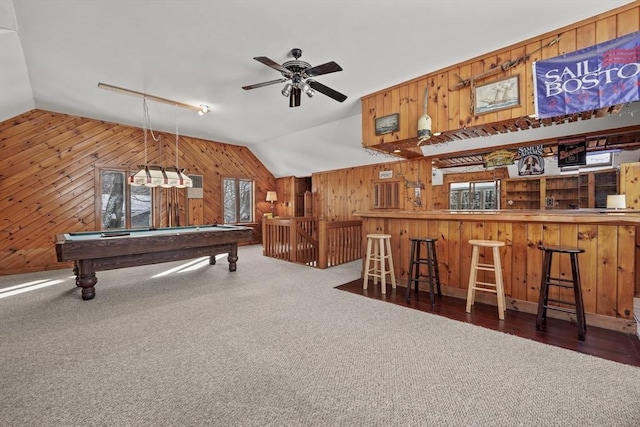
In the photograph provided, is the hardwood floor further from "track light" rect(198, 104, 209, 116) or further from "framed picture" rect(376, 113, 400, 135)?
"track light" rect(198, 104, 209, 116)

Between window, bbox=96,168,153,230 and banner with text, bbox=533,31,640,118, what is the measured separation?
24.1 feet

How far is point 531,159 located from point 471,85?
356 centimetres

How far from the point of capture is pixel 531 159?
5668 millimetres

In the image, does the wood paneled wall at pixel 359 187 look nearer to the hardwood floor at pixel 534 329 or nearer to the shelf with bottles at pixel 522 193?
the shelf with bottles at pixel 522 193

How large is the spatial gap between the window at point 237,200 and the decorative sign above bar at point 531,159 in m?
6.96

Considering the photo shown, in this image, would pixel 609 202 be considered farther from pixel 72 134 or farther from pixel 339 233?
pixel 72 134

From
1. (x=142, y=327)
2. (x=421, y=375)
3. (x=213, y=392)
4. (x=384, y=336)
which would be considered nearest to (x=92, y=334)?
(x=142, y=327)

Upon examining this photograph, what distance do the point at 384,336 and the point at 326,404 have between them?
38.7 inches

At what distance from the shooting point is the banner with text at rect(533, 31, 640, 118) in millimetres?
2393

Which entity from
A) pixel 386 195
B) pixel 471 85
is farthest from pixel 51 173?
pixel 471 85

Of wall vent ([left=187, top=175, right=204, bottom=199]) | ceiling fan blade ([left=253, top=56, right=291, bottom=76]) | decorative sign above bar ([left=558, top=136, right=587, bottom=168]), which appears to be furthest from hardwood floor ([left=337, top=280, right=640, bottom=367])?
wall vent ([left=187, top=175, right=204, bottom=199])

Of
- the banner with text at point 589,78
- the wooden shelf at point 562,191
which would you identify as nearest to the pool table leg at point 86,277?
the banner with text at point 589,78

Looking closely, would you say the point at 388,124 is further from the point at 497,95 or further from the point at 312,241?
the point at 312,241

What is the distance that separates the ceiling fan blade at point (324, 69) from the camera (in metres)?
2.74
